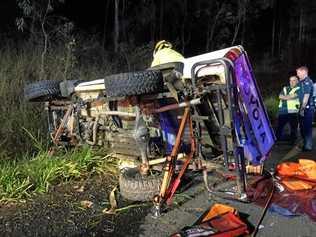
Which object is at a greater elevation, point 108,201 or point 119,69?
point 119,69

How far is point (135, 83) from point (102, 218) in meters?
1.62

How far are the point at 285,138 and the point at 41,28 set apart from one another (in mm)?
6645

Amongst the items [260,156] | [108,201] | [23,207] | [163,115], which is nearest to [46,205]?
[23,207]

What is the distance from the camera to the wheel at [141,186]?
270 inches

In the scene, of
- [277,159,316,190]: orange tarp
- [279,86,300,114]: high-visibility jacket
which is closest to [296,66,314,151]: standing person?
[279,86,300,114]: high-visibility jacket

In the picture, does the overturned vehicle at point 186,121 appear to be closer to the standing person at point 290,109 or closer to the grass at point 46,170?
the grass at point 46,170

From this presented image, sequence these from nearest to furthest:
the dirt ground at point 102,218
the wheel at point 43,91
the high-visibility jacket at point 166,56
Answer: the dirt ground at point 102,218
the high-visibility jacket at point 166,56
the wheel at point 43,91

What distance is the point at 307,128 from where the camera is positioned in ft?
36.4

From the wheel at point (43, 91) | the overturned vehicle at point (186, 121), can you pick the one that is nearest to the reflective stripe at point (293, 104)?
the overturned vehicle at point (186, 121)

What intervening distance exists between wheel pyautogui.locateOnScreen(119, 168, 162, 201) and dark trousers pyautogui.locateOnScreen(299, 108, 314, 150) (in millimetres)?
5007

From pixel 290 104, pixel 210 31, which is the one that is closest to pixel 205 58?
pixel 290 104

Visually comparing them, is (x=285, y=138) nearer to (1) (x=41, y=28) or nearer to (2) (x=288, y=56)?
(1) (x=41, y=28)

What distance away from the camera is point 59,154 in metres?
8.48

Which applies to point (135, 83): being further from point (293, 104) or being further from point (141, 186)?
point (293, 104)
